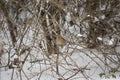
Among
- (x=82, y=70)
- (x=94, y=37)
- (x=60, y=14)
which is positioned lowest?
(x=82, y=70)

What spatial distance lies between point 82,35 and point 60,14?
331 mm

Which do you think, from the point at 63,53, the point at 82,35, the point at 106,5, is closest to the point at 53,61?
Result: the point at 63,53

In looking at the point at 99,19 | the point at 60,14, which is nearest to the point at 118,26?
the point at 99,19

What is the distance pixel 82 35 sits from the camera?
14.1ft

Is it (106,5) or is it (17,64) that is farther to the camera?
(106,5)

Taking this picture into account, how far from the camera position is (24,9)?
4.21 meters

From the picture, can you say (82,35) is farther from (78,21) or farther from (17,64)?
(17,64)

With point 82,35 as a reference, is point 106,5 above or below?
above

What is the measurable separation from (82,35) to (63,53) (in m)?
0.38

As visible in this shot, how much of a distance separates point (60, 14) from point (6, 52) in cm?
72

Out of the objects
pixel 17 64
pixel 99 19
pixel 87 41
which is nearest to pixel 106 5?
pixel 99 19

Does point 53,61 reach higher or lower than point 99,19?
lower

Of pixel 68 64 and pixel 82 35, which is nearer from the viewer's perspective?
pixel 68 64

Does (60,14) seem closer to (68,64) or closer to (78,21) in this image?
(78,21)
